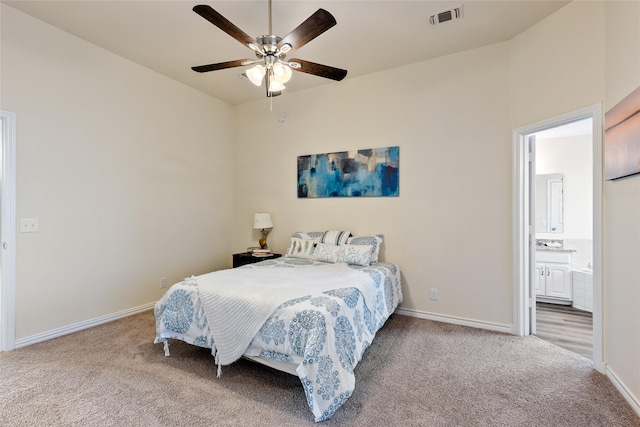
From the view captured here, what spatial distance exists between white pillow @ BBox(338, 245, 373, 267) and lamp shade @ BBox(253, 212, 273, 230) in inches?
52.4

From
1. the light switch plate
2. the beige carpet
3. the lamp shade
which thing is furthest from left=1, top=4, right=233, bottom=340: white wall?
the lamp shade

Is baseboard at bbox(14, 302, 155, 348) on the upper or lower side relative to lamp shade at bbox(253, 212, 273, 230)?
lower

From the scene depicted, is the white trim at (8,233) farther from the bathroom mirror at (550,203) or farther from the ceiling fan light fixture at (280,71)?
the bathroom mirror at (550,203)

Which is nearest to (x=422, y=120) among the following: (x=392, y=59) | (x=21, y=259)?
(x=392, y=59)

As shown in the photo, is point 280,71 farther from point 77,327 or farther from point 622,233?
point 77,327

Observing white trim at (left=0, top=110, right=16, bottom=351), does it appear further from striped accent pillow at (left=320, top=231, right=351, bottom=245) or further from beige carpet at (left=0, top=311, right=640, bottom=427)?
striped accent pillow at (left=320, top=231, right=351, bottom=245)

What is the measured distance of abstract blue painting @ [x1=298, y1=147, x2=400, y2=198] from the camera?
12.1 ft

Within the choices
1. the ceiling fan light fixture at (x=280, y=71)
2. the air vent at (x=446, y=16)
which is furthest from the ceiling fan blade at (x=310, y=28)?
the air vent at (x=446, y=16)

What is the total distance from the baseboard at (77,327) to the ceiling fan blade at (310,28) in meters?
3.28

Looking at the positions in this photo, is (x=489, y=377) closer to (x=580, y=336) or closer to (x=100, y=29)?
(x=580, y=336)

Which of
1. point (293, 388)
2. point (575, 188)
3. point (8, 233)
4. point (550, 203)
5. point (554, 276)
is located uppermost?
point (575, 188)

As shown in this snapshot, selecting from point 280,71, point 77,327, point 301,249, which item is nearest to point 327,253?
point 301,249

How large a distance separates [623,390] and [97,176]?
477cm

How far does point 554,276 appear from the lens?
13.9 feet
